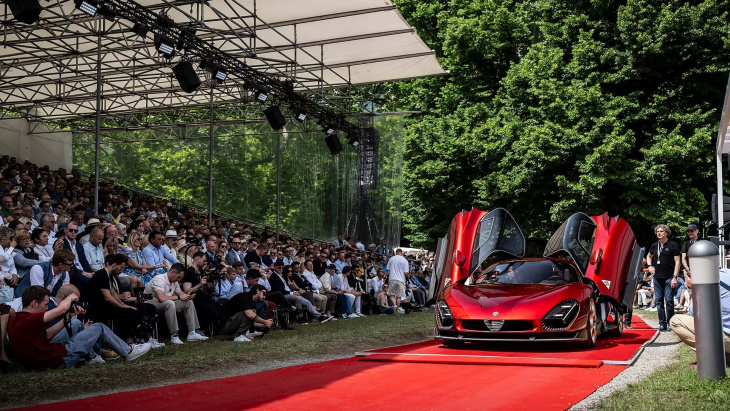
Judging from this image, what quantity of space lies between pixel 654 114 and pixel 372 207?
1048 centimetres

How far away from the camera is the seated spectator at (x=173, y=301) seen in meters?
11.3

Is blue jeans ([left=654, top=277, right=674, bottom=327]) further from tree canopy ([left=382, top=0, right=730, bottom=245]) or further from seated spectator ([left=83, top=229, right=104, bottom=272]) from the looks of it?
tree canopy ([left=382, top=0, right=730, bottom=245])

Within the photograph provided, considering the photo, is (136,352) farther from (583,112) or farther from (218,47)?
(583,112)

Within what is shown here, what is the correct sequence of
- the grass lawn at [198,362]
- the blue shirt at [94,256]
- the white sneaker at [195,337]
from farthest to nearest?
1. the white sneaker at [195,337]
2. the blue shirt at [94,256]
3. the grass lawn at [198,362]

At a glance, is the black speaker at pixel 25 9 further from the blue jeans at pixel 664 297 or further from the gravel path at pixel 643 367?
the blue jeans at pixel 664 297

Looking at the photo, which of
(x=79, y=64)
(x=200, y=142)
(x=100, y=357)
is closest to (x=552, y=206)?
(x=79, y=64)

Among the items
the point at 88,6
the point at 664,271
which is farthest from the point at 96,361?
the point at 664,271

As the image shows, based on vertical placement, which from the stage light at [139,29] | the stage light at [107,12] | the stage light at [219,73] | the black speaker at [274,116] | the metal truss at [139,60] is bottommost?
the black speaker at [274,116]

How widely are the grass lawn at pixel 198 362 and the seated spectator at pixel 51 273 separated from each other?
1.61m

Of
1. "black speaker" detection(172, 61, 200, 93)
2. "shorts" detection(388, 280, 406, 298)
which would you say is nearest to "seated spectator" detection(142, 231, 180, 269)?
"black speaker" detection(172, 61, 200, 93)

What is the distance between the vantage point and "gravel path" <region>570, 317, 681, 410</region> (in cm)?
597

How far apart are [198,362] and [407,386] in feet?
10.7

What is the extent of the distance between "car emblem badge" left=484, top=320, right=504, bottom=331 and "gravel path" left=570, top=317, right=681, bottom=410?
5.50 feet

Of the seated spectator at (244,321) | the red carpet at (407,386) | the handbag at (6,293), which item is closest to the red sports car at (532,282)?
the red carpet at (407,386)
